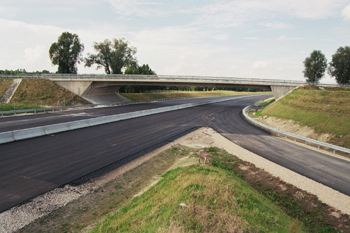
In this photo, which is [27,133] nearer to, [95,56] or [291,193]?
[291,193]

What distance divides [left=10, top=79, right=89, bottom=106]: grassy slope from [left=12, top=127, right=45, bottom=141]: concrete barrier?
36.4 meters

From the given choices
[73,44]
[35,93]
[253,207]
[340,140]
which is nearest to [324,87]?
[340,140]

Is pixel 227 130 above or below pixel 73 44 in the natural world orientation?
below

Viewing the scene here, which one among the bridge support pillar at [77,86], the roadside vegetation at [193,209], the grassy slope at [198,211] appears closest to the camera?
the grassy slope at [198,211]

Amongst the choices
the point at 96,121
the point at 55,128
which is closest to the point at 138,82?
the point at 96,121

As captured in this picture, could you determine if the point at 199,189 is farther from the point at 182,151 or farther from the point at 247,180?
the point at 182,151

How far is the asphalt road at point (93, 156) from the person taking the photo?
12.7 m

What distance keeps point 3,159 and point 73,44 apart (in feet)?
281

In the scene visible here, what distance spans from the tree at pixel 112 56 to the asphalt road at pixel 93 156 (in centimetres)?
7268

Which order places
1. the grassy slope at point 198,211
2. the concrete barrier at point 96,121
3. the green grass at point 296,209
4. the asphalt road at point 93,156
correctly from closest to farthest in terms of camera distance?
the grassy slope at point 198,211 < the green grass at point 296,209 < the asphalt road at point 93,156 < the concrete barrier at point 96,121

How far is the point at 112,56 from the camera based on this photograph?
9575 cm

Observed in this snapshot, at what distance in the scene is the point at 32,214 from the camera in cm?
955

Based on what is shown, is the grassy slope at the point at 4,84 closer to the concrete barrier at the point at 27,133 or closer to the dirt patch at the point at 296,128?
the concrete barrier at the point at 27,133

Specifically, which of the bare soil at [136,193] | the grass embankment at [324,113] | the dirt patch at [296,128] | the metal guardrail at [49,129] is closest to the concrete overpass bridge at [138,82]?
the grass embankment at [324,113]
